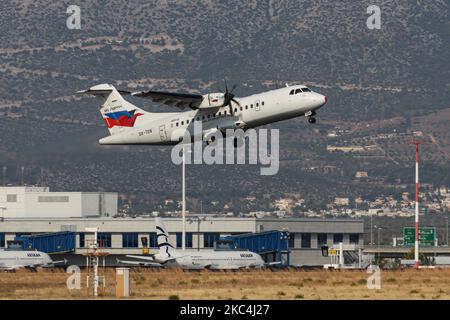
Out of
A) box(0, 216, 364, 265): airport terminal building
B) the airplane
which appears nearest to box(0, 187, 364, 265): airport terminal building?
box(0, 216, 364, 265): airport terminal building

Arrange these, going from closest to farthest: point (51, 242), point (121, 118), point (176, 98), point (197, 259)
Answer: point (176, 98) < point (121, 118) < point (197, 259) < point (51, 242)

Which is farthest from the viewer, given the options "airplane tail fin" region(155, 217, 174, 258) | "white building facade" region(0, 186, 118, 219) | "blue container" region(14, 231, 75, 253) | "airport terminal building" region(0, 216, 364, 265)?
"white building facade" region(0, 186, 118, 219)

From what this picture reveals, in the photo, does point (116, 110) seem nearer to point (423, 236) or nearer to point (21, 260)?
point (21, 260)

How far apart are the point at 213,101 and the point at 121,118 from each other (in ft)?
37.2

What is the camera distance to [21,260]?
121188 mm

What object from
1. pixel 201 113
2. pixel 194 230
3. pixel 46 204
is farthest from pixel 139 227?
pixel 201 113

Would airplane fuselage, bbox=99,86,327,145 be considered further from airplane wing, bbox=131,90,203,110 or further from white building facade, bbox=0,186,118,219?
white building facade, bbox=0,186,118,219

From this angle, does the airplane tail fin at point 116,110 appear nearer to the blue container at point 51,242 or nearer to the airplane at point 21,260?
the airplane at point 21,260

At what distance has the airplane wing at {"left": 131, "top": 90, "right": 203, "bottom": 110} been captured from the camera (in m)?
107

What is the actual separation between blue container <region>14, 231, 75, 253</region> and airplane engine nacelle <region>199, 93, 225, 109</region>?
1793 inches
